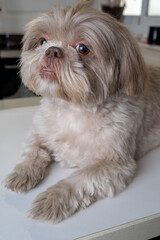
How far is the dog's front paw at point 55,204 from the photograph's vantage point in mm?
712

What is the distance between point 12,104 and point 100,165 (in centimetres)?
92

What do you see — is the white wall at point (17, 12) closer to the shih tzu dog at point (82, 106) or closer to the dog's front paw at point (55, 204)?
the shih tzu dog at point (82, 106)

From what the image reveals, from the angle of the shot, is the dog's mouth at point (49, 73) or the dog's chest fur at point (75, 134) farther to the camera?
the dog's chest fur at point (75, 134)

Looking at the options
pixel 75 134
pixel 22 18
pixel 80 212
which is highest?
pixel 22 18

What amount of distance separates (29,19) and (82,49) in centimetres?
68

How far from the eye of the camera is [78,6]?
→ 83 centimetres

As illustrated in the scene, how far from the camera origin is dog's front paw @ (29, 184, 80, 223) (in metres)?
0.71

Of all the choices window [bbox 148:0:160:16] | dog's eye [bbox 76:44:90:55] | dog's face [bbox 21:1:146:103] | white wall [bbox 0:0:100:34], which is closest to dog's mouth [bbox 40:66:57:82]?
dog's face [bbox 21:1:146:103]

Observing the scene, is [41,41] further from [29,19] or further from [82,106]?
[29,19]

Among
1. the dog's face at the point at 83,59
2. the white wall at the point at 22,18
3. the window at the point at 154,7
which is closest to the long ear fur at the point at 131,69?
the dog's face at the point at 83,59

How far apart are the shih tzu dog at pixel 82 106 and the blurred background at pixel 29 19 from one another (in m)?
0.49

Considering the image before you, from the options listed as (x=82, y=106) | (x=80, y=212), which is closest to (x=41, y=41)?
(x=82, y=106)

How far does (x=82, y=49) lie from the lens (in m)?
0.80

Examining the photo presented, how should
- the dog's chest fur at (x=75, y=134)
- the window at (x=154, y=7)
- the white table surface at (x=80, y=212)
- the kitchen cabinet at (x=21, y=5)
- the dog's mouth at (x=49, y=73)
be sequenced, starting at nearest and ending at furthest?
the white table surface at (x=80, y=212)
the dog's mouth at (x=49, y=73)
the dog's chest fur at (x=75, y=134)
the kitchen cabinet at (x=21, y=5)
the window at (x=154, y=7)
